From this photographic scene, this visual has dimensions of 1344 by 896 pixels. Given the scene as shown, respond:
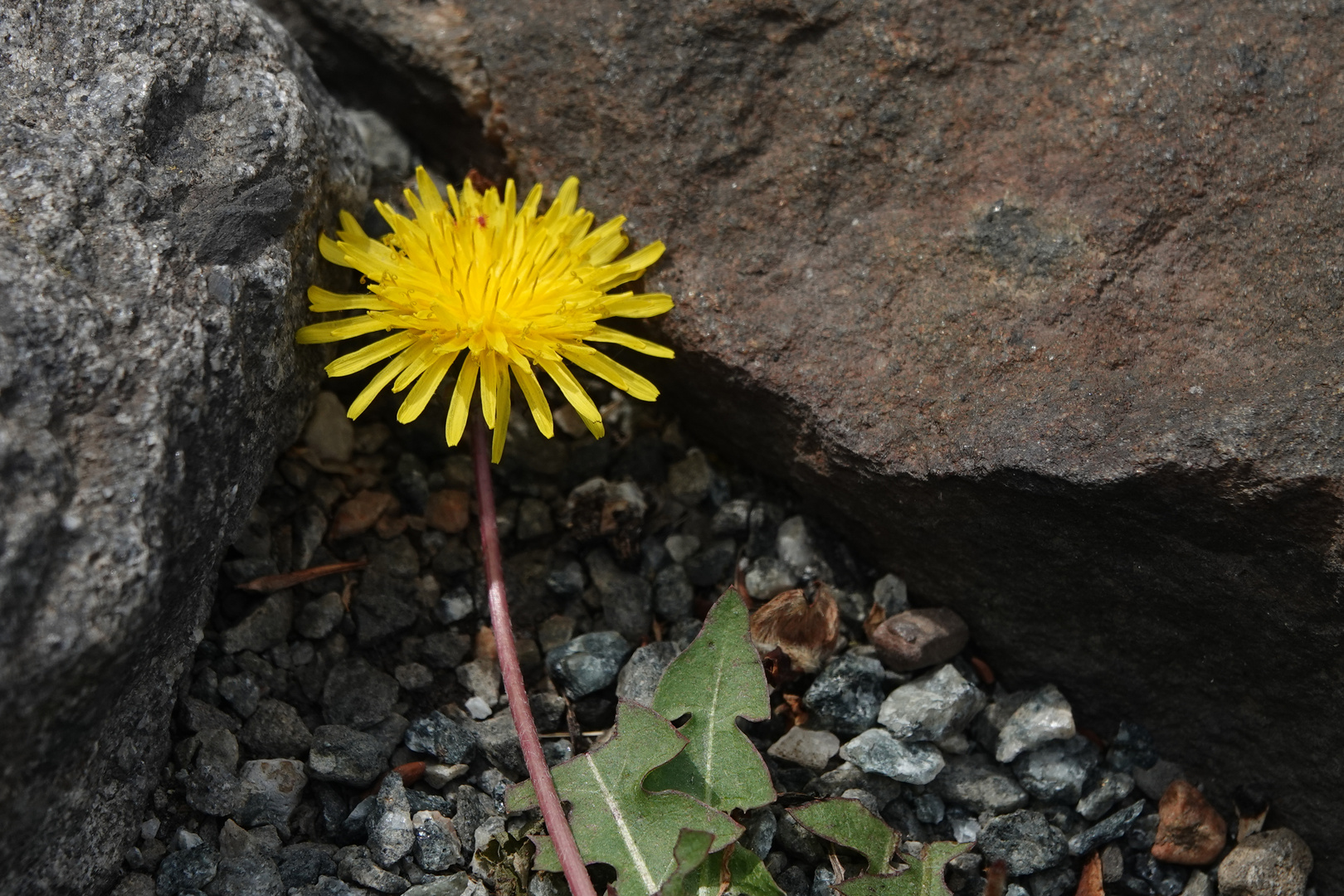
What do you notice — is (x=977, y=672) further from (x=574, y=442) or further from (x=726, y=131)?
(x=726, y=131)

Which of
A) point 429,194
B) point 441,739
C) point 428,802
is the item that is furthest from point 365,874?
point 429,194

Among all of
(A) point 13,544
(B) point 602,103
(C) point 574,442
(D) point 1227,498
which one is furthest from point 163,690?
(D) point 1227,498

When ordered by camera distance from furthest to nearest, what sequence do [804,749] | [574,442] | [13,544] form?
[574,442], [804,749], [13,544]

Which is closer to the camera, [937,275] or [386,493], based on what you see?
[937,275]

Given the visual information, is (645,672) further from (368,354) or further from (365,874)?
(368,354)

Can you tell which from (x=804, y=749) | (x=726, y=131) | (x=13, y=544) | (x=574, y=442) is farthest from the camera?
(x=574, y=442)

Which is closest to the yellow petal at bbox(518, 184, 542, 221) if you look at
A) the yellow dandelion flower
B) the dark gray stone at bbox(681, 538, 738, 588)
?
the yellow dandelion flower
